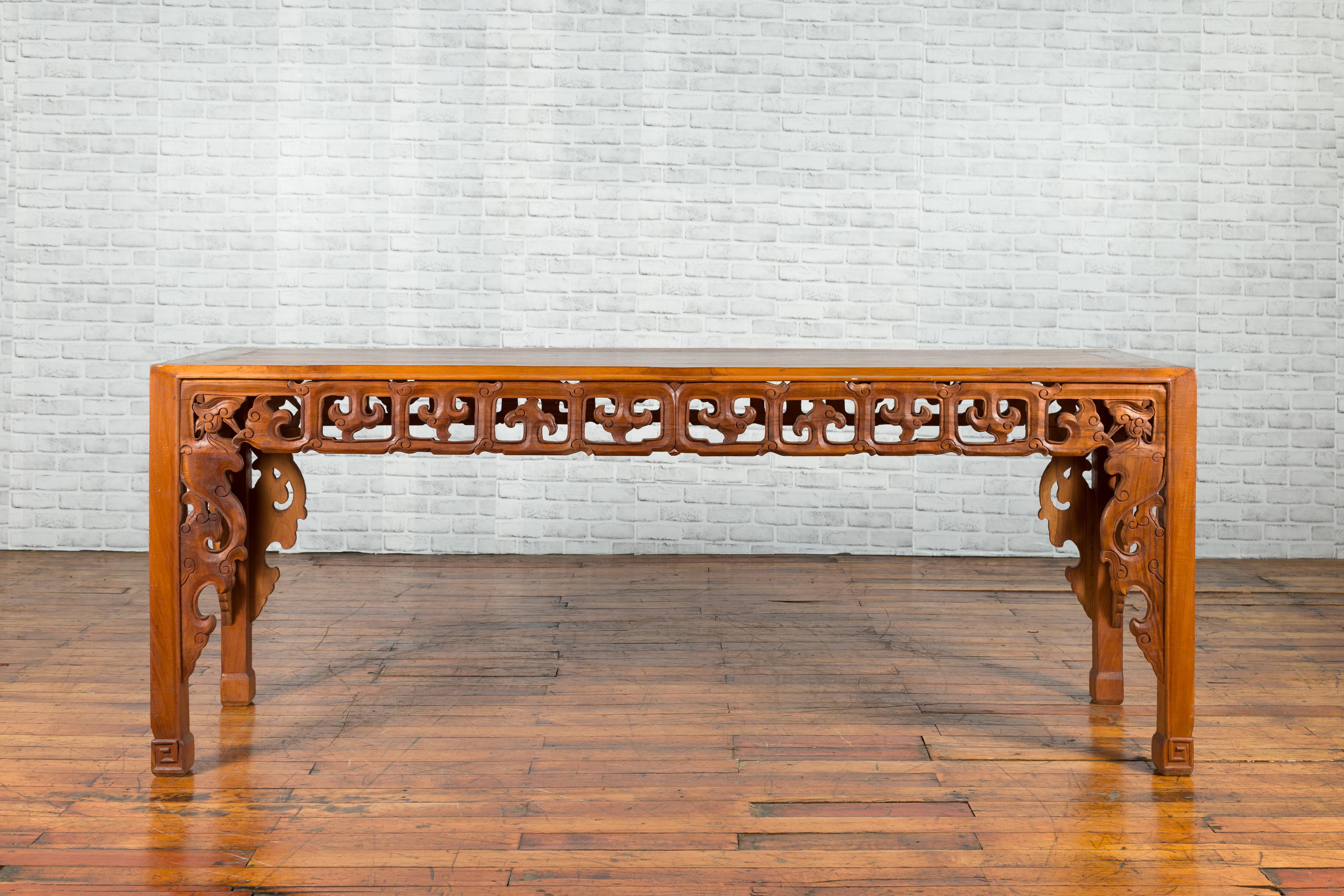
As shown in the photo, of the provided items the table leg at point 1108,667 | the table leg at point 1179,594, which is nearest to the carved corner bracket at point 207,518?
the table leg at point 1179,594

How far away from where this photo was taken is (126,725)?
2.76 m

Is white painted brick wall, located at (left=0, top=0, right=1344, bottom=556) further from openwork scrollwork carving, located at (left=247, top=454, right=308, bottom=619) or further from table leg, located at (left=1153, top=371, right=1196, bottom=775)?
table leg, located at (left=1153, top=371, right=1196, bottom=775)

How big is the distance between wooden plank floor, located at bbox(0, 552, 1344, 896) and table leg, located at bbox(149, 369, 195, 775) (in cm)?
8

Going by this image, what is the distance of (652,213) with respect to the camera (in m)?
4.73

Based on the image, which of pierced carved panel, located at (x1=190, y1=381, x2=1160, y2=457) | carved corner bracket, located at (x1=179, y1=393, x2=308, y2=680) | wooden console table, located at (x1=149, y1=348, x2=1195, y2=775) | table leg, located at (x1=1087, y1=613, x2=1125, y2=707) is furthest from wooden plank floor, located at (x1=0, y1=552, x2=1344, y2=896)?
pierced carved panel, located at (x1=190, y1=381, x2=1160, y2=457)

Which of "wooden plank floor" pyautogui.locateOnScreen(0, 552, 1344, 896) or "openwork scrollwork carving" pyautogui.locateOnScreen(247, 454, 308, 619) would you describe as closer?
"wooden plank floor" pyautogui.locateOnScreen(0, 552, 1344, 896)

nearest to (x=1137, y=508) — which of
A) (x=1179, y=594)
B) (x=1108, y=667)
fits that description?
(x=1179, y=594)

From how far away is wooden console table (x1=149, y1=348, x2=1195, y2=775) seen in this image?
2.42m

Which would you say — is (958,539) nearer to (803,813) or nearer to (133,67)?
(803,813)

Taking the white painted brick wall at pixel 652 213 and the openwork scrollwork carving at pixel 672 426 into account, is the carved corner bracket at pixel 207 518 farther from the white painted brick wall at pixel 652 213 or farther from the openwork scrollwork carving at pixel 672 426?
the white painted brick wall at pixel 652 213

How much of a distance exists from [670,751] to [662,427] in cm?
73

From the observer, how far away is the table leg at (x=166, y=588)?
7.91 ft

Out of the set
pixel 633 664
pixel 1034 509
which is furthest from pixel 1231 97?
pixel 633 664

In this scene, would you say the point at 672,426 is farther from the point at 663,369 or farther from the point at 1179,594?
the point at 1179,594
